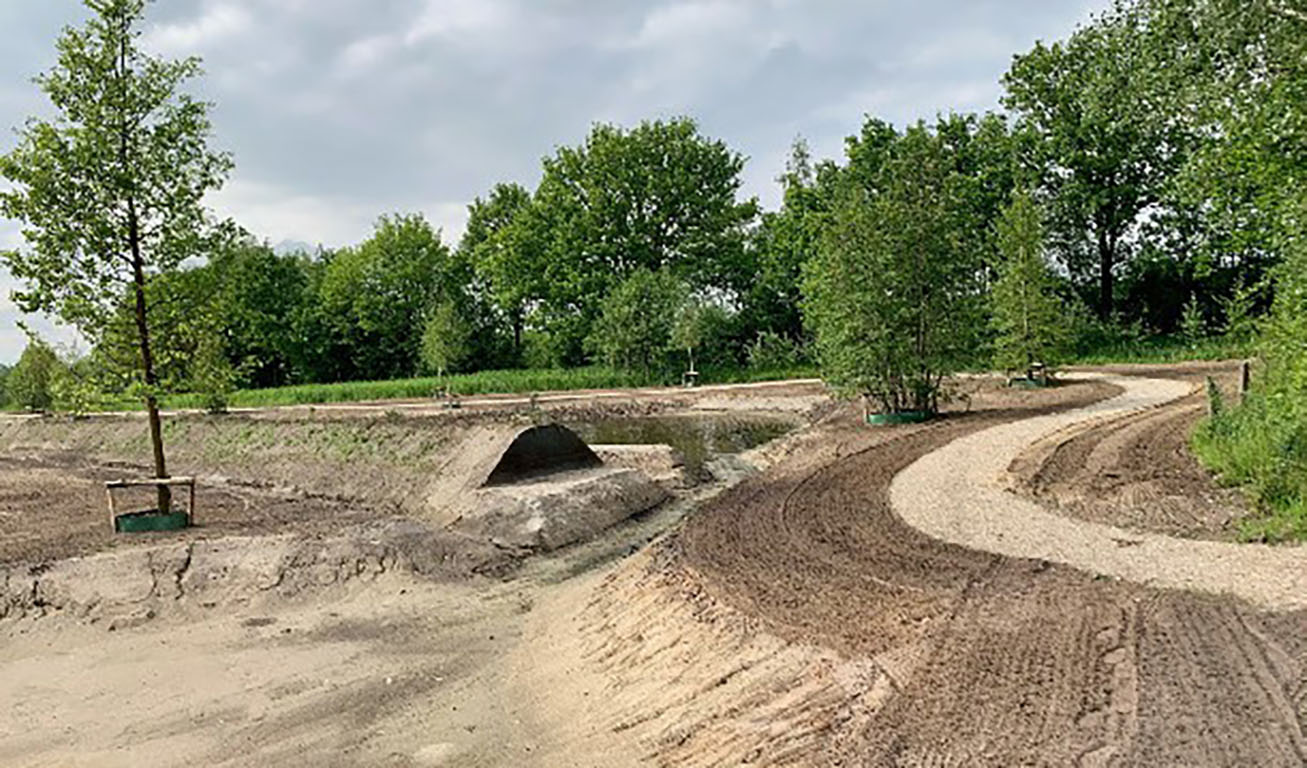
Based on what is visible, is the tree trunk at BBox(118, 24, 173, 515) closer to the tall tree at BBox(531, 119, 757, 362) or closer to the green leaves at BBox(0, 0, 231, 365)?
the green leaves at BBox(0, 0, 231, 365)

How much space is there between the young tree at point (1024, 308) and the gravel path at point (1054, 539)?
11.2 meters

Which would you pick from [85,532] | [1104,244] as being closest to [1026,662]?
[85,532]

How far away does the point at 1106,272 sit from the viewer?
4441 cm

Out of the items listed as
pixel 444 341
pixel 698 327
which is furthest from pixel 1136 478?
pixel 444 341

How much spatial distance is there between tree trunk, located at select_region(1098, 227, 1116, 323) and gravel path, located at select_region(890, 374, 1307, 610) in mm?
33383

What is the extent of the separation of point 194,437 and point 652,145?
30.7 metres

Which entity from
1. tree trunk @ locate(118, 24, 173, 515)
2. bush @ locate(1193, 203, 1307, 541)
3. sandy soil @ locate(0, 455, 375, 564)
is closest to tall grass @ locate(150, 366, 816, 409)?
sandy soil @ locate(0, 455, 375, 564)

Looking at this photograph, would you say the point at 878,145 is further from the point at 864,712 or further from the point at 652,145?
the point at 864,712

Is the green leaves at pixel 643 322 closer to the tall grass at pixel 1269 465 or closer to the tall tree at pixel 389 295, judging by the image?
the tall tree at pixel 389 295

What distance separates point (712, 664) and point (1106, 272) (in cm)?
4418

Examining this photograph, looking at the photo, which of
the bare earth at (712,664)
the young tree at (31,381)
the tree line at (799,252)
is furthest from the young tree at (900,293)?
the young tree at (31,381)

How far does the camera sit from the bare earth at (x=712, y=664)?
5262 mm

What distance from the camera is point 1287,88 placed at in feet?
39.6

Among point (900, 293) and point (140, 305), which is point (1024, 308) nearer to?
point (900, 293)
